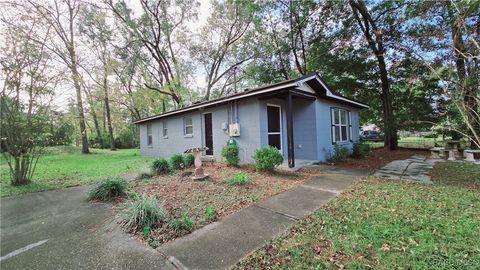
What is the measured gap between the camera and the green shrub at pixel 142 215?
10.6 feet

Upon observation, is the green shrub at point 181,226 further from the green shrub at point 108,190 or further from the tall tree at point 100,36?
the tall tree at point 100,36

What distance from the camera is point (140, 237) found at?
2939 millimetres

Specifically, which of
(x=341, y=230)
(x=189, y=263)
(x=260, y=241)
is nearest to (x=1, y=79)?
(x=189, y=263)

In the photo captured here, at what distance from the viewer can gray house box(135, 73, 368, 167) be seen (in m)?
7.27

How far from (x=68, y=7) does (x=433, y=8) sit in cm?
2269

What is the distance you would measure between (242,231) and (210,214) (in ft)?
2.60

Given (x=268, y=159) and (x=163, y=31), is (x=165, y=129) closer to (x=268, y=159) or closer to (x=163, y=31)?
(x=268, y=159)

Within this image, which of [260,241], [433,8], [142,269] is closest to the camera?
[142,269]

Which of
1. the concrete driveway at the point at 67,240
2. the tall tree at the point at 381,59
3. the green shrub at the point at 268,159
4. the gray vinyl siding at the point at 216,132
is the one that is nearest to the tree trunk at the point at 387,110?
the tall tree at the point at 381,59

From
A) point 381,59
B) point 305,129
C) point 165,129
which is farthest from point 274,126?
point 381,59

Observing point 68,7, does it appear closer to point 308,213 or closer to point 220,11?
point 220,11

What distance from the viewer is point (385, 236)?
2705 millimetres

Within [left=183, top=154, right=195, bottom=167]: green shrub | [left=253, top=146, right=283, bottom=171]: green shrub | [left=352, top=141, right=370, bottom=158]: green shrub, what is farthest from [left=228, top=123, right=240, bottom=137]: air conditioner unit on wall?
[left=352, top=141, right=370, bottom=158]: green shrub

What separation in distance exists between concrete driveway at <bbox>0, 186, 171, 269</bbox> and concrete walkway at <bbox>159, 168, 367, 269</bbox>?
27 cm
